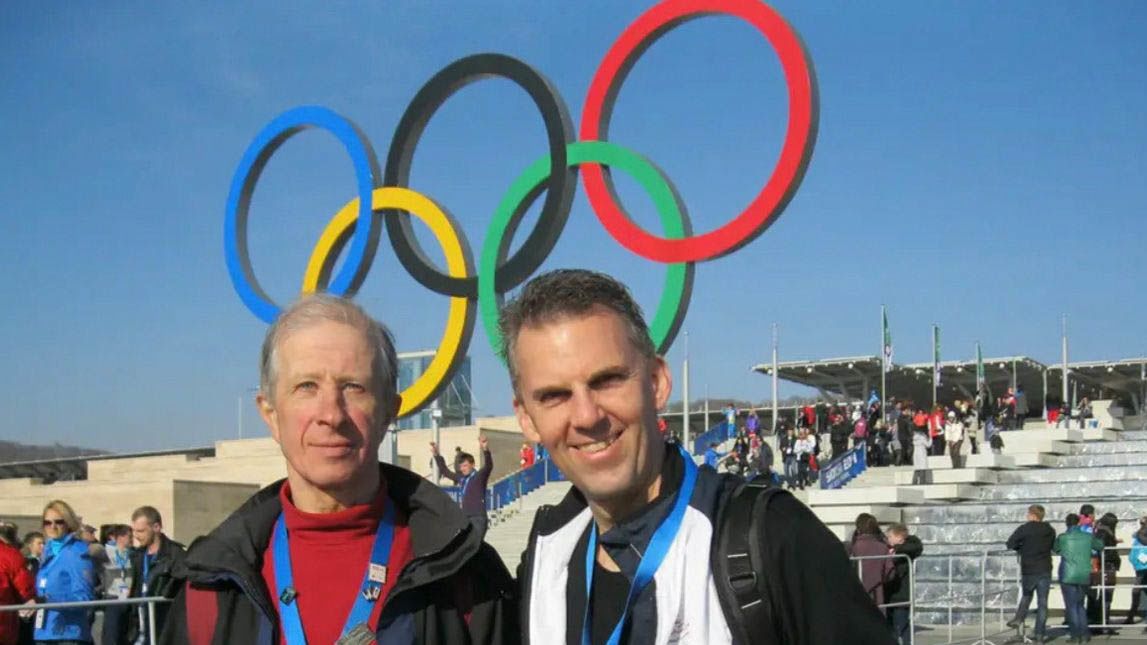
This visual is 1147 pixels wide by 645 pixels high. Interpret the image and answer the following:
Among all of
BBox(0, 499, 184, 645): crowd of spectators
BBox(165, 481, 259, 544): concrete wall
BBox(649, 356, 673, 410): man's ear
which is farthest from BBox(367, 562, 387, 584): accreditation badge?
BBox(165, 481, 259, 544): concrete wall

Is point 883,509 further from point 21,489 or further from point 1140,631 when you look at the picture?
point 21,489

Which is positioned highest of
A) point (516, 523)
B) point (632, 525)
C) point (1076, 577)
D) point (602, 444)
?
point (602, 444)

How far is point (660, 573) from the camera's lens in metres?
2.60

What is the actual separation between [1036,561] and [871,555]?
3.53 meters

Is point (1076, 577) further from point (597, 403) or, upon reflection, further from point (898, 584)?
point (597, 403)

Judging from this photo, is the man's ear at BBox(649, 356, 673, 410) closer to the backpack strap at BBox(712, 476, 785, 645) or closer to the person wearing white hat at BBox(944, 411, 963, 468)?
the backpack strap at BBox(712, 476, 785, 645)

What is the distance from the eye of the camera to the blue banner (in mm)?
25609

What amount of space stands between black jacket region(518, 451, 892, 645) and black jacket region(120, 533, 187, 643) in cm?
85

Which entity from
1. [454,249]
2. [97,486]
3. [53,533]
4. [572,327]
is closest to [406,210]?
[454,249]

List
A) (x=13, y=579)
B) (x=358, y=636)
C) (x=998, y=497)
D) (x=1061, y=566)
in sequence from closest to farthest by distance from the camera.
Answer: (x=358, y=636) → (x=13, y=579) → (x=1061, y=566) → (x=998, y=497)

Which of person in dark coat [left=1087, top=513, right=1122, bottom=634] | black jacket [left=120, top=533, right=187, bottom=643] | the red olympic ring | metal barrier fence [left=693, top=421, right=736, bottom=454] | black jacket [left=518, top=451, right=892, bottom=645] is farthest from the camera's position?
metal barrier fence [left=693, top=421, right=736, bottom=454]

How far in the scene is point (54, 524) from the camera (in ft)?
32.9

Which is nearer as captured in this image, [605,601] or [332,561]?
[605,601]

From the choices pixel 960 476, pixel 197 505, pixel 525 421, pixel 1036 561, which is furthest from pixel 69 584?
pixel 960 476
